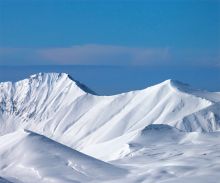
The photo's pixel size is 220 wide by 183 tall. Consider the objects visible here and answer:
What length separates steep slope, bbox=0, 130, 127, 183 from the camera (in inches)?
3548

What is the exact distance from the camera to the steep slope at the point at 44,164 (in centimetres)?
9012

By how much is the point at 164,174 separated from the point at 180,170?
3.67m

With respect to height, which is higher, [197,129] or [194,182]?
[197,129]

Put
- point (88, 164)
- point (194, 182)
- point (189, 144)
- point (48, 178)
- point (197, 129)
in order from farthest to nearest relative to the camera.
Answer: point (197, 129) → point (189, 144) → point (88, 164) → point (48, 178) → point (194, 182)

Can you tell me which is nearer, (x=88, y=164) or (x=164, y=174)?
(x=164, y=174)

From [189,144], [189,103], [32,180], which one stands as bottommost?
[32,180]

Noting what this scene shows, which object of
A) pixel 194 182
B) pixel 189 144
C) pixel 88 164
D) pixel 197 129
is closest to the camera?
pixel 194 182

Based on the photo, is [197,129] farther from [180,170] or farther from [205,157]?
[180,170]

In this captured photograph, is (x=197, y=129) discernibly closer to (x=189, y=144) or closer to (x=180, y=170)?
(x=189, y=144)

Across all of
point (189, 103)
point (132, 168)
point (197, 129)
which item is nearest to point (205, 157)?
point (132, 168)

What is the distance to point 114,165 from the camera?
322 ft

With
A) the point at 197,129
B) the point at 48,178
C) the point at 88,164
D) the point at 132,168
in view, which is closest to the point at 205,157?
the point at 132,168

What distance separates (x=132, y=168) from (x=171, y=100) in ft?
339

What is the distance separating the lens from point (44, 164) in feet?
318
